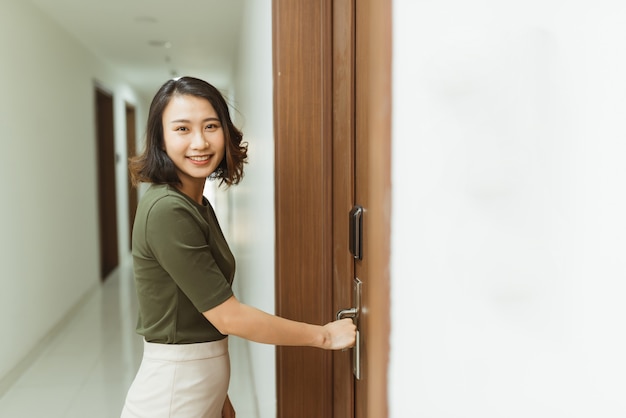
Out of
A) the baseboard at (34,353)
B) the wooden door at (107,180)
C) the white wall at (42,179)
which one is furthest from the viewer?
the wooden door at (107,180)

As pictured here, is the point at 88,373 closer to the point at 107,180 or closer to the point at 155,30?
the point at 155,30

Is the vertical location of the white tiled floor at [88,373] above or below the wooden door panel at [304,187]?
below

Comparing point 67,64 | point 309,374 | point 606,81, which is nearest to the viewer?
point 606,81

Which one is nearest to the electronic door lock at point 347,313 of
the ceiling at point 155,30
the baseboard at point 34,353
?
the baseboard at point 34,353

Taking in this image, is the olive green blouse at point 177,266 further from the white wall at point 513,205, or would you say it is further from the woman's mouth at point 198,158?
the white wall at point 513,205

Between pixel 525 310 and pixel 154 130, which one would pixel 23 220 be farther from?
pixel 525 310

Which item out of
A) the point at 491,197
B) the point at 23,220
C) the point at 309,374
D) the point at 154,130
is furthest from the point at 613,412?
the point at 23,220

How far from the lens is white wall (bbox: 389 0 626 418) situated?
0.30 m

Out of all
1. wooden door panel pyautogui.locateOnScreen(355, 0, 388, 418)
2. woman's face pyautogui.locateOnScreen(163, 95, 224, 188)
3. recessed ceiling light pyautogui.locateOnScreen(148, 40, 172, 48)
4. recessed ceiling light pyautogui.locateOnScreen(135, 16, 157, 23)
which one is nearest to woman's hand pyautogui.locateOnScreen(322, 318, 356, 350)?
wooden door panel pyautogui.locateOnScreen(355, 0, 388, 418)

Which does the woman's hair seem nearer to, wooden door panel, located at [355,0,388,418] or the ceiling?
wooden door panel, located at [355,0,388,418]

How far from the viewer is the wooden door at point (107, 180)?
6.75 m

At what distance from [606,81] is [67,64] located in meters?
5.52

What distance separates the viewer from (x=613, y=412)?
29 centimetres

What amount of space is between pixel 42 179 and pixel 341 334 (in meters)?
3.77
